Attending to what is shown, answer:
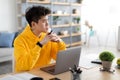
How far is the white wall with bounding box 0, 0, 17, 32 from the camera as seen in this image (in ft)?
16.4

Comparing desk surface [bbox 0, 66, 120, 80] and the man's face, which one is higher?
the man's face

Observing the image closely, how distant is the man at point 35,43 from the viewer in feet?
5.34

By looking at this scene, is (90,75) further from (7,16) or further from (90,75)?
(7,16)

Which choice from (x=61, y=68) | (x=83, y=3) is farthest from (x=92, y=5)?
(x=61, y=68)

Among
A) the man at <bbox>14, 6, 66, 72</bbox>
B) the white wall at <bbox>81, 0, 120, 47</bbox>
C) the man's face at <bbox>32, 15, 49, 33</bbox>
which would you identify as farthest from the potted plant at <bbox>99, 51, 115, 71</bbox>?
the white wall at <bbox>81, 0, 120, 47</bbox>

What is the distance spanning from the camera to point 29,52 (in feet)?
5.48

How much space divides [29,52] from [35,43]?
0.50 ft

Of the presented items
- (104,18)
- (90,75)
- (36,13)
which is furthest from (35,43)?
(104,18)

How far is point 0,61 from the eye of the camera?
13.7ft

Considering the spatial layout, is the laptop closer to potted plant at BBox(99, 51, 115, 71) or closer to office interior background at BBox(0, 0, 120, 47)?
potted plant at BBox(99, 51, 115, 71)

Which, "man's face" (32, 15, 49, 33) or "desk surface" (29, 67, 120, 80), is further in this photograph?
"man's face" (32, 15, 49, 33)

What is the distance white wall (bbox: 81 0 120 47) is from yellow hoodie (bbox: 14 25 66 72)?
472 centimetres

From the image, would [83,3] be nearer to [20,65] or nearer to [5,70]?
[5,70]

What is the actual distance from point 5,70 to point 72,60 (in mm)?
2593
